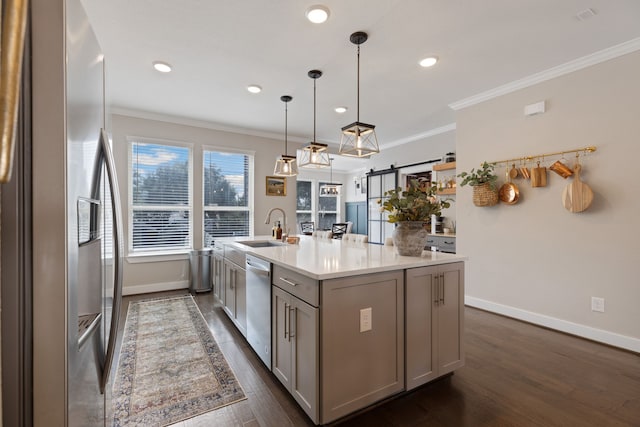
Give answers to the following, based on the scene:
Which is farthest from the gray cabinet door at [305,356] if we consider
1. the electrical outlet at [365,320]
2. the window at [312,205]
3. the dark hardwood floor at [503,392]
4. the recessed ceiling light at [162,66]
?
the window at [312,205]

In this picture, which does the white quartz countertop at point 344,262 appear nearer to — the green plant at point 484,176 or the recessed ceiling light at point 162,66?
the green plant at point 484,176

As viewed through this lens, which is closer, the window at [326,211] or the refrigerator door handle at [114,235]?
the refrigerator door handle at [114,235]

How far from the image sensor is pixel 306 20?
239 cm

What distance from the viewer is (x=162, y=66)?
3.14 m

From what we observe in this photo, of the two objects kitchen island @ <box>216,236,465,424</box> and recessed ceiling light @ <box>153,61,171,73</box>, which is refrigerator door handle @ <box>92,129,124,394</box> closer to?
kitchen island @ <box>216,236,465,424</box>

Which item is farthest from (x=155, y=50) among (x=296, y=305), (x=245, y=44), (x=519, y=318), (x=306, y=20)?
(x=519, y=318)

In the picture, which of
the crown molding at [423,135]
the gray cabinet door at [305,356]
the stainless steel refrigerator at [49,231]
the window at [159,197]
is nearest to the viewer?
the stainless steel refrigerator at [49,231]

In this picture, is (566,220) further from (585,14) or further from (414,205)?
(414,205)

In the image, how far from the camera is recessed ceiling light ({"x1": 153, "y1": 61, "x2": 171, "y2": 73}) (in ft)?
10.2

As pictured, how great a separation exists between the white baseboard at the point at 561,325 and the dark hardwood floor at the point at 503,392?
0.09m

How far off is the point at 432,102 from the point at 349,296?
11.3 feet

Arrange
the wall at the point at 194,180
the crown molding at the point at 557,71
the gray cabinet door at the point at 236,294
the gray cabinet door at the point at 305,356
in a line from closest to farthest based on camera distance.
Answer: the gray cabinet door at the point at 305,356, the crown molding at the point at 557,71, the gray cabinet door at the point at 236,294, the wall at the point at 194,180

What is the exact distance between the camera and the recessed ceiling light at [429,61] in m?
2.97

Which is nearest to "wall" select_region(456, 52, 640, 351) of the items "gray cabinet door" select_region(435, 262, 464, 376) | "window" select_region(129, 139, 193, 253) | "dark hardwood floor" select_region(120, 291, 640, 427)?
"dark hardwood floor" select_region(120, 291, 640, 427)
